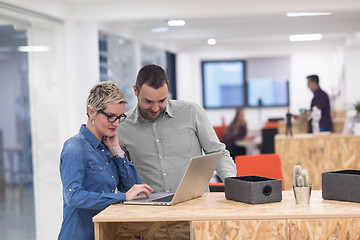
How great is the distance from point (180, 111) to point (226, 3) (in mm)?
3983

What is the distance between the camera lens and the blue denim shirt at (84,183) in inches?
108

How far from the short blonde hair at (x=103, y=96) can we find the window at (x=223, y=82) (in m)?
15.5

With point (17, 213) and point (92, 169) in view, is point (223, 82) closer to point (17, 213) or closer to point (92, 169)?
point (17, 213)

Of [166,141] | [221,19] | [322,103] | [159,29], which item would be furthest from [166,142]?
[159,29]

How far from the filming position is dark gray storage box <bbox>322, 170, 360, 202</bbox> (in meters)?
2.80

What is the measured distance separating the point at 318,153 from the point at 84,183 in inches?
213

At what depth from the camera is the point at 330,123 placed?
8977 mm

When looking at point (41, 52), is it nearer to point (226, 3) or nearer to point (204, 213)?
point (226, 3)

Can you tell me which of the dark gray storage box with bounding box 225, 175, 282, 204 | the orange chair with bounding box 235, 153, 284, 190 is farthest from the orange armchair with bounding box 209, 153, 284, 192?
the dark gray storage box with bounding box 225, 175, 282, 204

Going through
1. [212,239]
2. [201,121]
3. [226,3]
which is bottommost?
[212,239]

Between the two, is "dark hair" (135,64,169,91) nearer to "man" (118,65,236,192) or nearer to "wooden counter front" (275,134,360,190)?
"man" (118,65,236,192)

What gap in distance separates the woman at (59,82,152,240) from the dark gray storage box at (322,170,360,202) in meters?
0.93

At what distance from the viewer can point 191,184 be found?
2.90 m

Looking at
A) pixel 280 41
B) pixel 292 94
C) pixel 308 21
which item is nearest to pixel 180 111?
pixel 308 21
